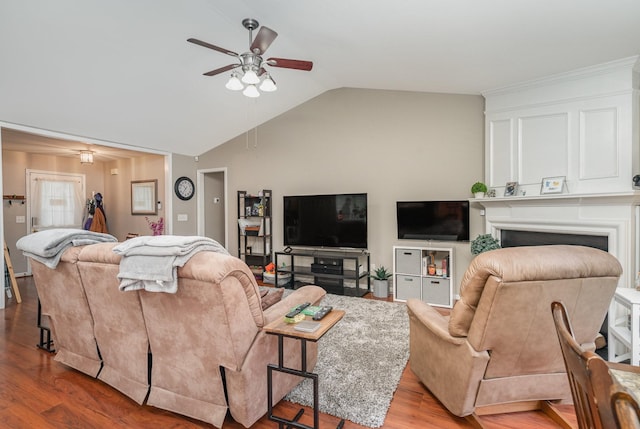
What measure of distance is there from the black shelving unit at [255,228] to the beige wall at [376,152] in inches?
6.8

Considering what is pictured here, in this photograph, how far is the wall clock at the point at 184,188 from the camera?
20.1ft

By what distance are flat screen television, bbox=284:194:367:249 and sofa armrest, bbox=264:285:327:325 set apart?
2.48m

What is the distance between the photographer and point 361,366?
2.49 m

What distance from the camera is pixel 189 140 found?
18.8ft

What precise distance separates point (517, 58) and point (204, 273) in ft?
11.3

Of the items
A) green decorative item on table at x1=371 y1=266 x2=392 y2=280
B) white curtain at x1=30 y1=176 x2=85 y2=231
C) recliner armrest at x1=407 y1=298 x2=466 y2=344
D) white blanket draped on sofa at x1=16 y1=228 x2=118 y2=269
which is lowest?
green decorative item on table at x1=371 y1=266 x2=392 y2=280

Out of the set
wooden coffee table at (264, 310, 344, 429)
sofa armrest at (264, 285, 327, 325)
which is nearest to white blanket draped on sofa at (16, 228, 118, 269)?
sofa armrest at (264, 285, 327, 325)

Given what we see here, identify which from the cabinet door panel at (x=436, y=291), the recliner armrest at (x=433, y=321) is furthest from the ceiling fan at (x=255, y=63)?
the cabinet door panel at (x=436, y=291)

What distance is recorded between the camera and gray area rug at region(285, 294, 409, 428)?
6.52 ft

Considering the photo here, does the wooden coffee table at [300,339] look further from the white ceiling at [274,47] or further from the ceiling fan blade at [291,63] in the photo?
the white ceiling at [274,47]

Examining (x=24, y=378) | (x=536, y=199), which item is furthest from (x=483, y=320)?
(x=24, y=378)

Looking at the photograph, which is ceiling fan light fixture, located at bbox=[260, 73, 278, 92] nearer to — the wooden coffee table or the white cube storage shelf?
the wooden coffee table

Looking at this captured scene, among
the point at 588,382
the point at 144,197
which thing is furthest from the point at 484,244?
the point at 144,197

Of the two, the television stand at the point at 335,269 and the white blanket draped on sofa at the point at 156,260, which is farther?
the television stand at the point at 335,269
